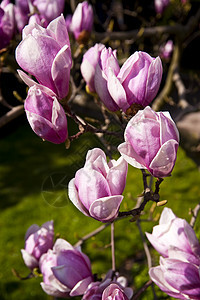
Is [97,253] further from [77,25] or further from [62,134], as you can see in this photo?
[62,134]

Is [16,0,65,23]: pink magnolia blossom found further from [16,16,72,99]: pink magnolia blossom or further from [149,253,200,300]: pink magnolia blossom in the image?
[149,253,200,300]: pink magnolia blossom

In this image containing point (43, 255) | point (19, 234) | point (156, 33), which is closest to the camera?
point (43, 255)

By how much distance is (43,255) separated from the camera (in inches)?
39.9

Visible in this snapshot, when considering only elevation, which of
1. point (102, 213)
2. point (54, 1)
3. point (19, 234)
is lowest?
point (19, 234)

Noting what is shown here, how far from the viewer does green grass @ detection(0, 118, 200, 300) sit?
2613 millimetres

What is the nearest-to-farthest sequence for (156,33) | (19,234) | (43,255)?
(43,255) < (156,33) < (19,234)

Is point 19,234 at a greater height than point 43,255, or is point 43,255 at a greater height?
point 43,255

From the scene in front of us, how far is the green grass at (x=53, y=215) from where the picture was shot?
8.57ft

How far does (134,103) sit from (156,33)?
7.14 ft

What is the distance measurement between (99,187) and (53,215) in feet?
9.62

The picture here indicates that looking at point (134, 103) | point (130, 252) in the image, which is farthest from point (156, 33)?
point (134, 103)

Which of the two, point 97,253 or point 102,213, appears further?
point 97,253

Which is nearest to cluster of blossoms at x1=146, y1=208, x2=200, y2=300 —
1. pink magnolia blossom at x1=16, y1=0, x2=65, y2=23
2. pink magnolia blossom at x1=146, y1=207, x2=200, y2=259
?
pink magnolia blossom at x1=146, y1=207, x2=200, y2=259

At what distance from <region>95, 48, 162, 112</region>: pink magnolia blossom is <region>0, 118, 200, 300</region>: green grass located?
719 mm
